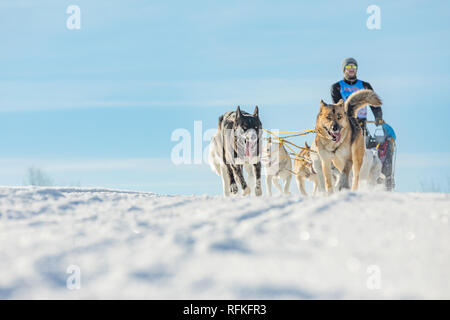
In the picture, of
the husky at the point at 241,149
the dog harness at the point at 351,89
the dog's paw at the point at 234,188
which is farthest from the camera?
the dog harness at the point at 351,89

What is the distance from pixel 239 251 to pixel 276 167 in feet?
32.2

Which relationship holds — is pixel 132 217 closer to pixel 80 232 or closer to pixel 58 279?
pixel 80 232

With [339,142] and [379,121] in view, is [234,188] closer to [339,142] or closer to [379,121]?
[339,142]

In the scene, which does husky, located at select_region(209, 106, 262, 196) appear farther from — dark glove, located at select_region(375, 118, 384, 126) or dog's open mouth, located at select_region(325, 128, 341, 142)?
dark glove, located at select_region(375, 118, 384, 126)

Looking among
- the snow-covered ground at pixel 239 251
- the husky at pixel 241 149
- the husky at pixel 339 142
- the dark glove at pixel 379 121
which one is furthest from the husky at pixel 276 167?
the snow-covered ground at pixel 239 251

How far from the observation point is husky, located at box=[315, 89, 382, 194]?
24.6 ft

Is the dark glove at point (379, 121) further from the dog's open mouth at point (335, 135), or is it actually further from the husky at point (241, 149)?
the husky at point (241, 149)

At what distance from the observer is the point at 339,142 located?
297 inches

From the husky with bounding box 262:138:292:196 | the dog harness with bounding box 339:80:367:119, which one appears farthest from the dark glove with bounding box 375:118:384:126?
the husky with bounding box 262:138:292:196

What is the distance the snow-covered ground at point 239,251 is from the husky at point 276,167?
8.54m

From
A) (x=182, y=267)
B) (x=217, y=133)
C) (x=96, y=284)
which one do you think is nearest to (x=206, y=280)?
(x=182, y=267)

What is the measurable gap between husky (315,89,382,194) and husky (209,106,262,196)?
901mm

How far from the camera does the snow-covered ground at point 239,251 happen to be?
118 inches

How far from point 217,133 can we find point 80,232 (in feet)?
16.4
